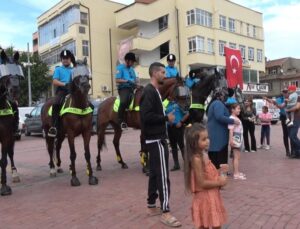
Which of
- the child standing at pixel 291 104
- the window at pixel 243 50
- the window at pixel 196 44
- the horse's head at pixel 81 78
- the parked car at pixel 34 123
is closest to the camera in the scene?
the horse's head at pixel 81 78

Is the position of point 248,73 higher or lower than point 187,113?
higher

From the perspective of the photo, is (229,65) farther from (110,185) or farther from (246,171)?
(110,185)

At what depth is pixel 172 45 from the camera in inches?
1868

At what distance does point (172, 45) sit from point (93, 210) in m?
41.9

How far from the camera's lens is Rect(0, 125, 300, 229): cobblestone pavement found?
605cm

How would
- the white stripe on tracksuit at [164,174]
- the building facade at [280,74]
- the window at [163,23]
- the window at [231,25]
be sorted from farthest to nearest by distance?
the building facade at [280,74] < the window at [231,25] < the window at [163,23] < the white stripe on tracksuit at [164,174]

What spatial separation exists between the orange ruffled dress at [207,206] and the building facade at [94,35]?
137 ft

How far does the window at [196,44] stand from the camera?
45844 mm

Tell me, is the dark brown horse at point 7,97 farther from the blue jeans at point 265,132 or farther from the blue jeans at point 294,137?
the blue jeans at point 265,132

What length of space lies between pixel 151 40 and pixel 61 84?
3723 centimetres

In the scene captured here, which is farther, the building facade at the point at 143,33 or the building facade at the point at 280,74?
the building facade at the point at 280,74

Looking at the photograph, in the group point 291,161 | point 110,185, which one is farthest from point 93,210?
point 291,161

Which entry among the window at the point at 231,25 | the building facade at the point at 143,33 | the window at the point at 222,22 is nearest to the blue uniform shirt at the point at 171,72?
the building facade at the point at 143,33

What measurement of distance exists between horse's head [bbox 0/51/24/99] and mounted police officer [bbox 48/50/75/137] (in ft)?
4.63
